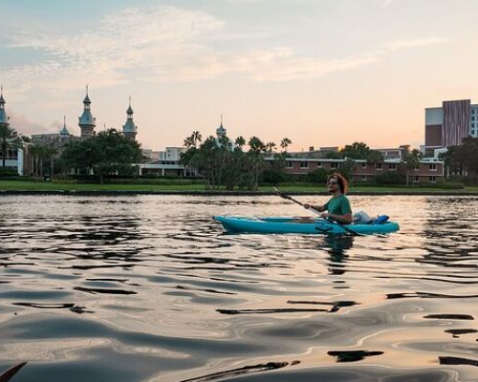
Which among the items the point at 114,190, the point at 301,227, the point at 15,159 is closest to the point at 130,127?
the point at 15,159

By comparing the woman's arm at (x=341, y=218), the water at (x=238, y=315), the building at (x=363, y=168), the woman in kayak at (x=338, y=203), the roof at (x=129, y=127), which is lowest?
the water at (x=238, y=315)

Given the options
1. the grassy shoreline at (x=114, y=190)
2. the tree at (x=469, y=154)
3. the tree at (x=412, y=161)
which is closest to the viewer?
the grassy shoreline at (x=114, y=190)

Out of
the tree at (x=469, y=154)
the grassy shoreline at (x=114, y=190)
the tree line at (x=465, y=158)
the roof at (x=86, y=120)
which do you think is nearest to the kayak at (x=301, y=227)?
the grassy shoreline at (x=114, y=190)

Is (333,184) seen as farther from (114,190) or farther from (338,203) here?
(114,190)

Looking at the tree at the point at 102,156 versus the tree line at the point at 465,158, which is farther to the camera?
the tree line at the point at 465,158

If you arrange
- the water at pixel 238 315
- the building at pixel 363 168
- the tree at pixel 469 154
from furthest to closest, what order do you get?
1. the tree at pixel 469 154
2. the building at pixel 363 168
3. the water at pixel 238 315

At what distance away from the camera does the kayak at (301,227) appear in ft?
52.3

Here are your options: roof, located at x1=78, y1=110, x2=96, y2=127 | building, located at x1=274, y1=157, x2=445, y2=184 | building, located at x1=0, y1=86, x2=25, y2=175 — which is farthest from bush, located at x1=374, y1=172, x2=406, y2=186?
roof, located at x1=78, y1=110, x2=96, y2=127

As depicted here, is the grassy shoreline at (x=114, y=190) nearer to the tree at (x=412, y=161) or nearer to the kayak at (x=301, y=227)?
the tree at (x=412, y=161)

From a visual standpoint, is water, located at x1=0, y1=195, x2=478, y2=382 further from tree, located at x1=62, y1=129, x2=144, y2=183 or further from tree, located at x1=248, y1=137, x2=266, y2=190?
tree, located at x1=62, y1=129, x2=144, y2=183

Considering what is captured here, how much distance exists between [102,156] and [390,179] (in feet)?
188

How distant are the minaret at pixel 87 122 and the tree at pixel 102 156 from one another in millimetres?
84180

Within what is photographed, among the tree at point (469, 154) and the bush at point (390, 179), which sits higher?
the tree at point (469, 154)

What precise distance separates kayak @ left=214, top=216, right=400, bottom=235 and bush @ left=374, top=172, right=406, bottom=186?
10082 centimetres
